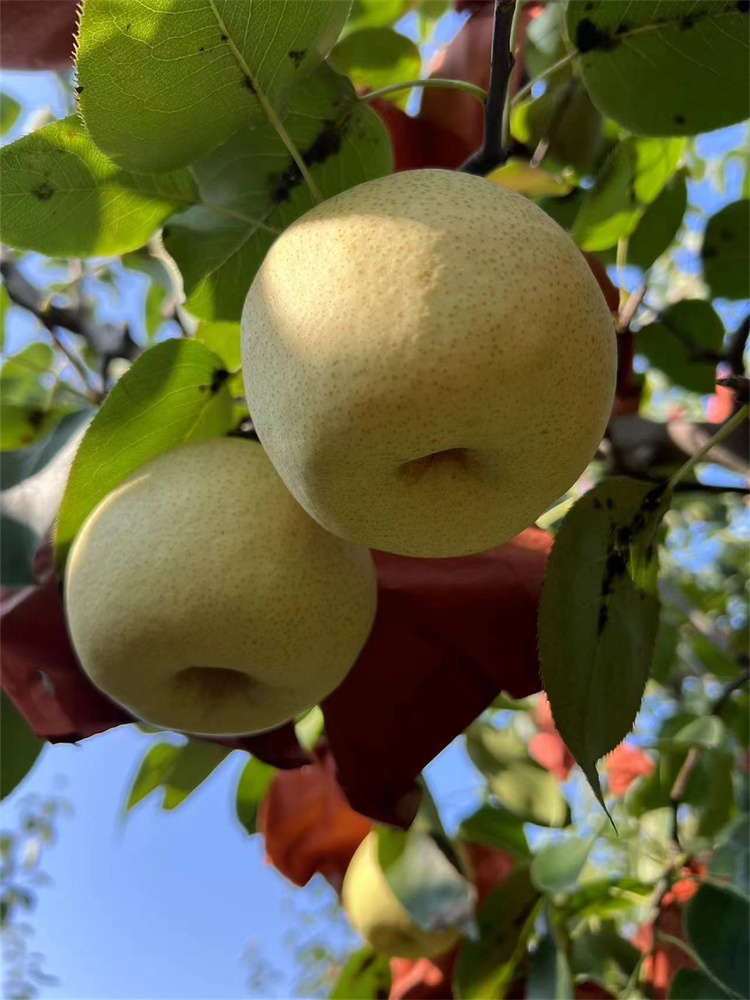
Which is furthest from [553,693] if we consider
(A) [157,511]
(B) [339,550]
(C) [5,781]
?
(C) [5,781]

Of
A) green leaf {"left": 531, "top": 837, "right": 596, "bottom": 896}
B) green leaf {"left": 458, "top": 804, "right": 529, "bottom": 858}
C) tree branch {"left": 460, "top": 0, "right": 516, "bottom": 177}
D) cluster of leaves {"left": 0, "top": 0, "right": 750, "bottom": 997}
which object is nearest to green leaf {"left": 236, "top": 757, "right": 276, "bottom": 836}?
cluster of leaves {"left": 0, "top": 0, "right": 750, "bottom": 997}

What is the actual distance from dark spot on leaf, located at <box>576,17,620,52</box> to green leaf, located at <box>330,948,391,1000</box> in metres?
1.15

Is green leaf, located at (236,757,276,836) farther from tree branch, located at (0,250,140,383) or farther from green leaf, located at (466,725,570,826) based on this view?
tree branch, located at (0,250,140,383)

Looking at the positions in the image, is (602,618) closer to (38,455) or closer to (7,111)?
(38,455)

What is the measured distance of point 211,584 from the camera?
60 centimetres

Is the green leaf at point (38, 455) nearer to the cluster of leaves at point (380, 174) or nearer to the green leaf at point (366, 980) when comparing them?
the cluster of leaves at point (380, 174)

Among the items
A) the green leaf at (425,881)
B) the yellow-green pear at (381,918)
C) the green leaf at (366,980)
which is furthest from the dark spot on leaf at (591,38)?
the green leaf at (366,980)

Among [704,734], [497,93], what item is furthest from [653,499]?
[704,734]

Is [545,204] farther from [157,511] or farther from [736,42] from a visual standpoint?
[157,511]

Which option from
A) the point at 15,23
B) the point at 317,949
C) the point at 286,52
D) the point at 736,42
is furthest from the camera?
the point at 317,949

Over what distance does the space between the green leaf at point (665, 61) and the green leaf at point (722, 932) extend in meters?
0.71

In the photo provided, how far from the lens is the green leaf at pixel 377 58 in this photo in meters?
1.02

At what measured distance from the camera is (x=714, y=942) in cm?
92

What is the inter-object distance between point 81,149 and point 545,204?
554mm
